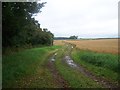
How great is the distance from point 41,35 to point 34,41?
3.76 m

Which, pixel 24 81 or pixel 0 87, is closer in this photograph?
pixel 0 87

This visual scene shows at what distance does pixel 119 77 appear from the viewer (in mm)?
14844

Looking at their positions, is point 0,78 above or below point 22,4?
below

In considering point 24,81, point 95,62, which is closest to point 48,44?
point 95,62

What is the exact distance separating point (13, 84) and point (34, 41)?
152ft

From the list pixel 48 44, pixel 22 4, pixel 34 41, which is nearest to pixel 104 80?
pixel 22 4

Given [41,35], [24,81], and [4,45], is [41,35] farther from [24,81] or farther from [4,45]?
[24,81]

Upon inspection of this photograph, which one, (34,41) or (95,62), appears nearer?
(95,62)

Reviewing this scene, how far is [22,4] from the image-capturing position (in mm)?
20375

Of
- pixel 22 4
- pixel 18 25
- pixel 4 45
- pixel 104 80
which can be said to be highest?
pixel 22 4

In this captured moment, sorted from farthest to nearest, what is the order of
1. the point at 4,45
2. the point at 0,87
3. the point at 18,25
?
the point at 4,45 → the point at 18,25 → the point at 0,87

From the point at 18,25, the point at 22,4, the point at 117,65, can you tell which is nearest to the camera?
the point at 117,65

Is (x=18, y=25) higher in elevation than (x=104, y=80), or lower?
higher

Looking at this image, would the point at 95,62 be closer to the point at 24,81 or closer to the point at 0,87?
the point at 24,81
